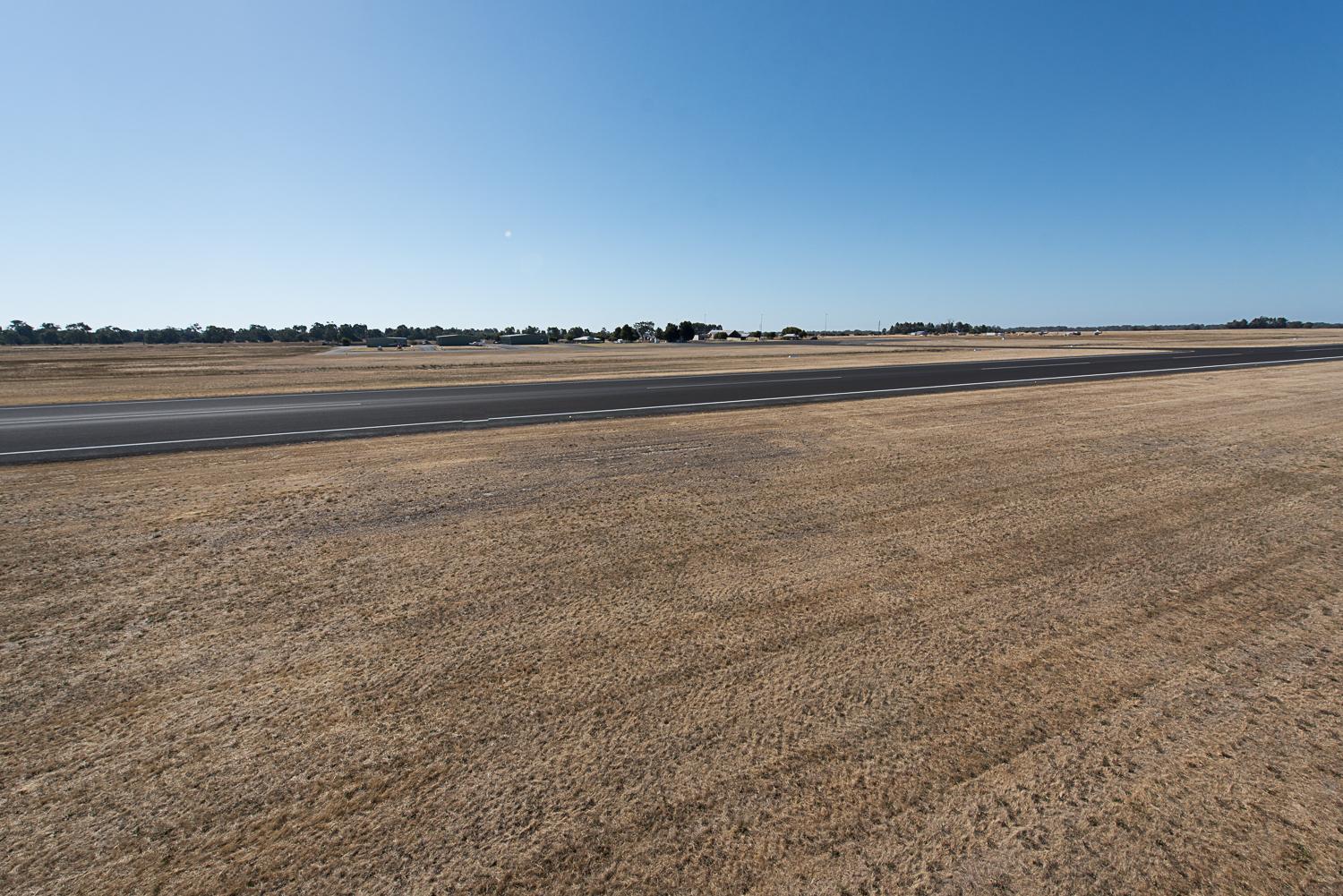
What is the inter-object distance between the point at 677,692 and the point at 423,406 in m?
12.0

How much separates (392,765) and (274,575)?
251cm

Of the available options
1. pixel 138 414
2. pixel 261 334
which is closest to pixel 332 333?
pixel 261 334

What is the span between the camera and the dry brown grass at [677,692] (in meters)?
1.95

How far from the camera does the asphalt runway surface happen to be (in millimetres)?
9117

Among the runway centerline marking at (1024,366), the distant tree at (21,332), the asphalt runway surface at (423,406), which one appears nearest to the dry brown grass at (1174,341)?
the runway centerline marking at (1024,366)

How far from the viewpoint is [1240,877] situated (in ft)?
6.12

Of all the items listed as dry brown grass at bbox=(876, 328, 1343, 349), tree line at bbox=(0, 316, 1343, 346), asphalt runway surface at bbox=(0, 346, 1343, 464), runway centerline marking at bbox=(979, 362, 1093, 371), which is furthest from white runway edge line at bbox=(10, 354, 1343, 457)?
tree line at bbox=(0, 316, 1343, 346)

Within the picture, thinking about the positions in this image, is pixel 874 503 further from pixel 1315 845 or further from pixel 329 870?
pixel 329 870

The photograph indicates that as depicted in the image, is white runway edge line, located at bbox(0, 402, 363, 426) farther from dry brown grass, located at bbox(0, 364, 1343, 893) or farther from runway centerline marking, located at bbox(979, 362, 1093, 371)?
runway centerline marking, located at bbox(979, 362, 1093, 371)

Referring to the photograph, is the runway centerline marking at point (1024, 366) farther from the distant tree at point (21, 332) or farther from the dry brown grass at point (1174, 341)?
the distant tree at point (21, 332)

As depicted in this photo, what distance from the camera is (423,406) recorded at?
1302cm

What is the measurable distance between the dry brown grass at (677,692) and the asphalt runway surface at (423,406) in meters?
3.75

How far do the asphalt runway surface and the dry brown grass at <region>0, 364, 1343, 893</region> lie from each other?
3746 millimetres

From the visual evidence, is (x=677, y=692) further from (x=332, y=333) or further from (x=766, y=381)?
(x=332, y=333)
